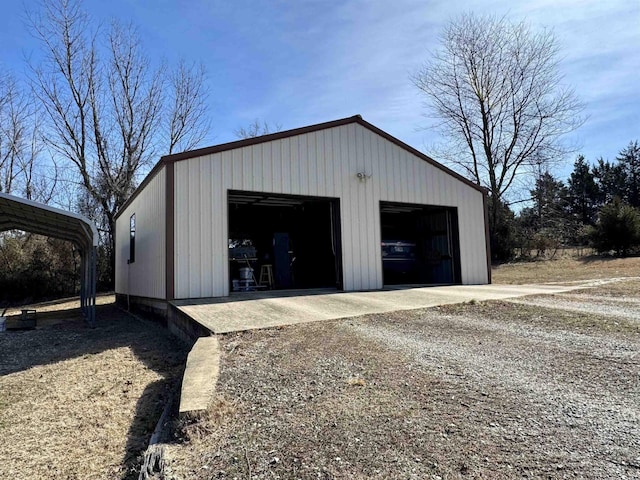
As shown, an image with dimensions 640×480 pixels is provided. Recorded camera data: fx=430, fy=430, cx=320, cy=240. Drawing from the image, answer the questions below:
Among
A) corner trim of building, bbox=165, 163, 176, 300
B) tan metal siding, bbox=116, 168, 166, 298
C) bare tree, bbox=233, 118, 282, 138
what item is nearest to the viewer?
corner trim of building, bbox=165, 163, 176, 300

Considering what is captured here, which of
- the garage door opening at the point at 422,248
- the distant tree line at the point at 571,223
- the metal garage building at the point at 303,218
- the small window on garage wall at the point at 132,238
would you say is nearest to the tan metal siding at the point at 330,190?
the metal garage building at the point at 303,218

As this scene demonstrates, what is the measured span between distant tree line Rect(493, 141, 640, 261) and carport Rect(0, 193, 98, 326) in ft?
63.6

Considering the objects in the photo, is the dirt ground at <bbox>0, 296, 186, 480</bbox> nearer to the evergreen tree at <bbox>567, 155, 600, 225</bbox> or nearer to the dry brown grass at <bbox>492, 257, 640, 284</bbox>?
Result: the dry brown grass at <bbox>492, 257, 640, 284</bbox>

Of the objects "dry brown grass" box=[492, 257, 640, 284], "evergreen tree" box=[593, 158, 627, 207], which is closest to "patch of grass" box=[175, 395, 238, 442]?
"dry brown grass" box=[492, 257, 640, 284]

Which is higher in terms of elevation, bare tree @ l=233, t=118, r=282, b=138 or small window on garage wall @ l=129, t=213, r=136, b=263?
bare tree @ l=233, t=118, r=282, b=138

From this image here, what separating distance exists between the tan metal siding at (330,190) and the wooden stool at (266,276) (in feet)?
Result: 10.6

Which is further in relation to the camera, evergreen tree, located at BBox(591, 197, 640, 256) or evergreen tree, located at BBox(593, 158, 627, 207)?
evergreen tree, located at BBox(593, 158, 627, 207)

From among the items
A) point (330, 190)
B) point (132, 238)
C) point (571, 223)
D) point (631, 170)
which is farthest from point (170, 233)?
point (631, 170)

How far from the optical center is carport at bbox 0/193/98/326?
8559 millimetres

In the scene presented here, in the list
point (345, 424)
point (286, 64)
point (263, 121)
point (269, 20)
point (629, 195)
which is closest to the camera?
point (345, 424)

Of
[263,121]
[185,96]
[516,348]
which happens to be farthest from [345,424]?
[263,121]

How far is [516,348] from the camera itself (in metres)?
4.35

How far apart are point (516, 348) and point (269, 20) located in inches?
370

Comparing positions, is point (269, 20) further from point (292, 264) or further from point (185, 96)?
point (185, 96)
